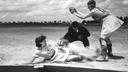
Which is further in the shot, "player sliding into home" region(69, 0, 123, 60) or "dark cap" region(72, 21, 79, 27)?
"dark cap" region(72, 21, 79, 27)

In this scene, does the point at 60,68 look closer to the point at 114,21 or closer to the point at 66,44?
the point at 66,44

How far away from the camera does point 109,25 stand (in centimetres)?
757

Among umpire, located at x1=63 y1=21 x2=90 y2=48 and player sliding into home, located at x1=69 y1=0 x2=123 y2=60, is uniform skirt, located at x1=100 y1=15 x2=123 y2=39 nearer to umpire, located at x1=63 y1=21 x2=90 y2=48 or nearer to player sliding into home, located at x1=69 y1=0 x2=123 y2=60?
player sliding into home, located at x1=69 y1=0 x2=123 y2=60

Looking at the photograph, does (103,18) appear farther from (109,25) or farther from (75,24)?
(75,24)

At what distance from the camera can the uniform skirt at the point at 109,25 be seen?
292 inches

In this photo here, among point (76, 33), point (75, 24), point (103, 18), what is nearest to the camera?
point (103, 18)

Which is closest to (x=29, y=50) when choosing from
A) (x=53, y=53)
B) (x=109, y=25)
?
(x=53, y=53)

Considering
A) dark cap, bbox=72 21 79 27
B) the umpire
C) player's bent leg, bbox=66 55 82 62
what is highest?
dark cap, bbox=72 21 79 27

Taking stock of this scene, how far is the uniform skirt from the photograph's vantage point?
24.4 ft

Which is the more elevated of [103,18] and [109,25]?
[103,18]

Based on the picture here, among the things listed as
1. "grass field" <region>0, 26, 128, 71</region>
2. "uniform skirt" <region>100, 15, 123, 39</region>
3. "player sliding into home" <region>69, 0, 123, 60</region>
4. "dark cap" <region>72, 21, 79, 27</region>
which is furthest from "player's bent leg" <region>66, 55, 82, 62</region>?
"dark cap" <region>72, 21, 79, 27</region>

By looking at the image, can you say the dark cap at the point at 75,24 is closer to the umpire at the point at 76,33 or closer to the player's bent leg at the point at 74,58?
the umpire at the point at 76,33

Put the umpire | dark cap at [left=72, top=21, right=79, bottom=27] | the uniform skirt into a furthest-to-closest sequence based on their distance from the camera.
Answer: dark cap at [left=72, top=21, right=79, bottom=27], the umpire, the uniform skirt

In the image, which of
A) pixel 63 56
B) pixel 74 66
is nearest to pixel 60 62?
pixel 63 56
